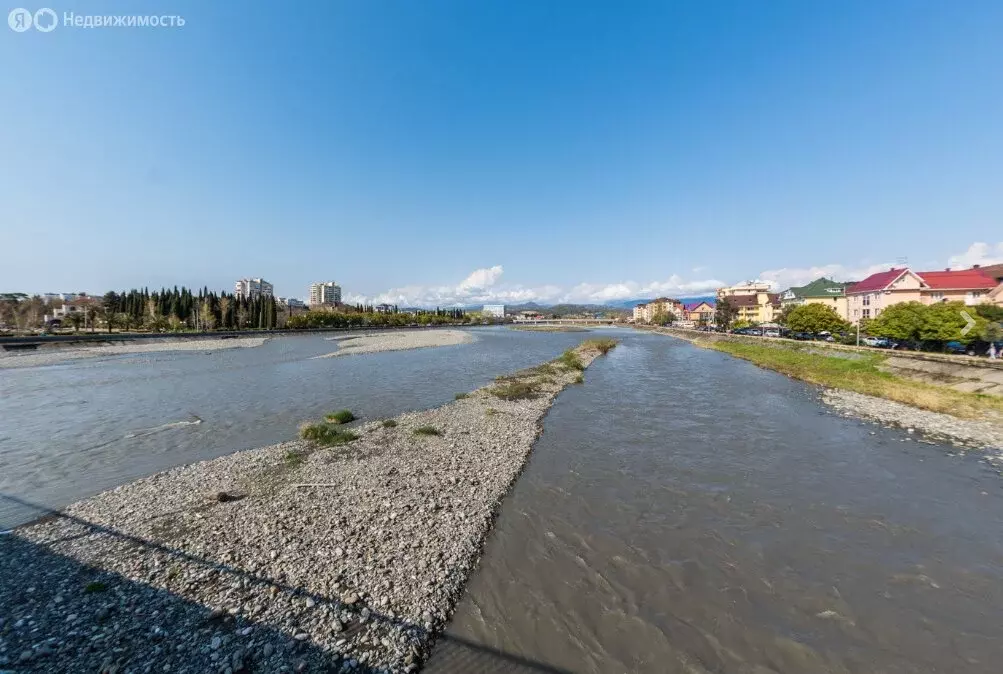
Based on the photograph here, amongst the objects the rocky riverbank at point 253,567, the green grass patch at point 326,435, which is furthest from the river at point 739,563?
the green grass patch at point 326,435

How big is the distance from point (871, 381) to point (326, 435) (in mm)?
35897

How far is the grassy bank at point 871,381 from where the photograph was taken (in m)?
20.9

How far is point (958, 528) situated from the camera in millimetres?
9664

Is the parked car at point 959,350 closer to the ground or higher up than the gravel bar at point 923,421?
higher up

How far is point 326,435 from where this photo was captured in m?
15.6

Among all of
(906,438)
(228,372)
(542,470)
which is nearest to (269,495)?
(542,470)

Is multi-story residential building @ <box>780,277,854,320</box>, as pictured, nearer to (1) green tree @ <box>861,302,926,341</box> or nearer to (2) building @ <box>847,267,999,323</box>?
(2) building @ <box>847,267,999,323</box>

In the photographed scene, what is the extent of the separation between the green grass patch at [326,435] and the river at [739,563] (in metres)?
7.38

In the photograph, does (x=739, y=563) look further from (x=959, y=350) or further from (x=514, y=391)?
(x=959, y=350)

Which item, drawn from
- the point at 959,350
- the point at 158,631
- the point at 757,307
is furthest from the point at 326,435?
the point at 757,307

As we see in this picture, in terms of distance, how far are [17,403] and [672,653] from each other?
35232 millimetres

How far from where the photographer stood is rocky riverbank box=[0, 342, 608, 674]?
5594 millimetres

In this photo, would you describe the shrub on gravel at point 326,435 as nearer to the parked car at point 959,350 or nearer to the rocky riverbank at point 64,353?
the rocky riverbank at point 64,353

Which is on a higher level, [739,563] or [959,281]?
[959,281]
